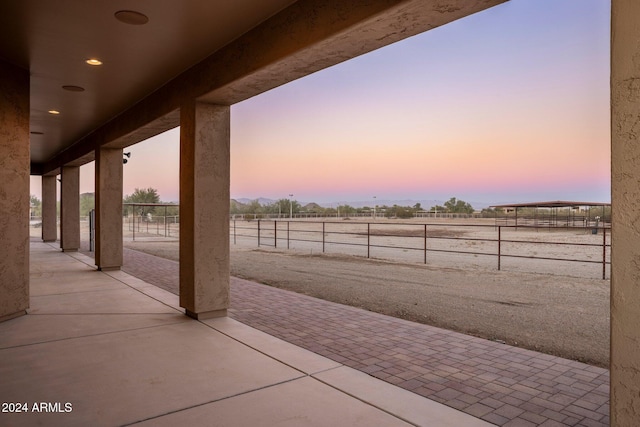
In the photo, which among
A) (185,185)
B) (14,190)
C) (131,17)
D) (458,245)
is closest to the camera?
(131,17)

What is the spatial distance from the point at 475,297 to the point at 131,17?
5782 millimetres

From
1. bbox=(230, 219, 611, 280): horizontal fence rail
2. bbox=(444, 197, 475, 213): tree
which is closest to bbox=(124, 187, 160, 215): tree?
bbox=(444, 197, 475, 213): tree

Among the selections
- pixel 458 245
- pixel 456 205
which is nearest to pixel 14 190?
pixel 458 245

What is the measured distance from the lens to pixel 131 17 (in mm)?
3775

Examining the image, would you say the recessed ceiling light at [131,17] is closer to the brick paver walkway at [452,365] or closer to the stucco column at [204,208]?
the stucco column at [204,208]

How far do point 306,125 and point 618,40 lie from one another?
2496 cm

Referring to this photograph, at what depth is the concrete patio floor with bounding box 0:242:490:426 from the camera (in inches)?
104

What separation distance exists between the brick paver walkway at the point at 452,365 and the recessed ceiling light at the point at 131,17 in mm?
3326

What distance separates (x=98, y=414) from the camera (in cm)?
266

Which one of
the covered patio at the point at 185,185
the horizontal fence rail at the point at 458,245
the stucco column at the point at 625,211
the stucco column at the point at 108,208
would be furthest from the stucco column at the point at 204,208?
the stucco column at the point at 108,208

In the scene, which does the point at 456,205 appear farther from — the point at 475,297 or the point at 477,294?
the point at 475,297

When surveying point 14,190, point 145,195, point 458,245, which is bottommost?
point 458,245

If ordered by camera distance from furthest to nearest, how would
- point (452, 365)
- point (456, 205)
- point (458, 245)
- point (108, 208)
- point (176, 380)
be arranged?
point (456, 205) < point (458, 245) < point (108, 208) < point (452, 365) < point (176, 380)

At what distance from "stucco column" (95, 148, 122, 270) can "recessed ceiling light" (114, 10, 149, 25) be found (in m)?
5.61
